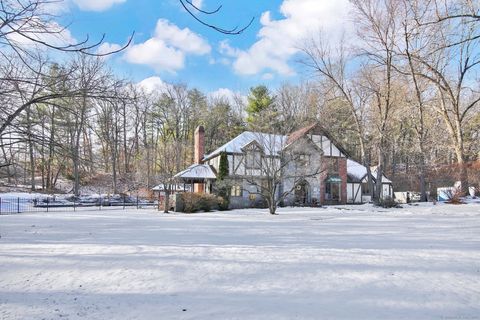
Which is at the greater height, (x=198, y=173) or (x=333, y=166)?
(x=333, y=166)

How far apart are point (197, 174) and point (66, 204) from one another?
36.9 ft

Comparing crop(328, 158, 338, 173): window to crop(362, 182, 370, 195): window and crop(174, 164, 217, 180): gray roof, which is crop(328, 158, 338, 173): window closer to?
crop(362, 182, 370, 195): window

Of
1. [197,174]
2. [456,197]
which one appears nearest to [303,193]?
[197,174]

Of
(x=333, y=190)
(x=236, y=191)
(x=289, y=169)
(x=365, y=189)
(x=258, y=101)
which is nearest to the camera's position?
(x=289, y=169)

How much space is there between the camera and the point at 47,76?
477cm

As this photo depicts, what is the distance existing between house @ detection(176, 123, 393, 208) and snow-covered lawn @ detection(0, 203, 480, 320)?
541 inches

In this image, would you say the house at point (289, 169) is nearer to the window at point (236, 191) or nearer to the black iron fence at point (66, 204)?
the window at point (236, 191)

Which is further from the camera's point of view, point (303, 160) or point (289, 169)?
point (289, 169)

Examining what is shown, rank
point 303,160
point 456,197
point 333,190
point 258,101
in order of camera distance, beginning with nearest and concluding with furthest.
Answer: point 303,160 < point 456,197 < point 333,190 < point 258,101

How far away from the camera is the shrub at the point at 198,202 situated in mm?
27234

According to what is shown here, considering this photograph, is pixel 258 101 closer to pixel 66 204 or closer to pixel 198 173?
pixel 198 173

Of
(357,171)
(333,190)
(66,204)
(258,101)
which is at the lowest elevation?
(66,204)

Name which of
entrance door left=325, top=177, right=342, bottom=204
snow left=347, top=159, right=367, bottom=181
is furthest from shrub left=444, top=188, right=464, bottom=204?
entrance door left=325, top=177, right=342, bottom=204

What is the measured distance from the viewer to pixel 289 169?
2870 cm
